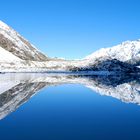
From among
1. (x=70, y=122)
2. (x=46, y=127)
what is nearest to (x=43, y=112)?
(x=70, y=122)

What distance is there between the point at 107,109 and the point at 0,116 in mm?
14476

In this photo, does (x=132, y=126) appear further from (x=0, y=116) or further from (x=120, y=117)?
(x=0, y=116)

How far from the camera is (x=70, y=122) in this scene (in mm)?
33500

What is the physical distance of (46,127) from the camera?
99.4 feet

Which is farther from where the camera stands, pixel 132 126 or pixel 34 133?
pixel 132 126

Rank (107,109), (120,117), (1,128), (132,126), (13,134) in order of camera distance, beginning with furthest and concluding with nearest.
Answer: (107,109) → (120,117) → (132,126) → (1,128) → (13,134)

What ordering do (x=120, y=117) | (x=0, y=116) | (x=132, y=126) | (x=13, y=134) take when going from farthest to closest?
(x=120, y=117) → (x=0, y=116) → (x=132, y=126) → (x=13, y=134)

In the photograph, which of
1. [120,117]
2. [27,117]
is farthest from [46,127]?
[120,117]

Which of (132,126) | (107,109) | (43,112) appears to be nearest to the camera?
(132,126)

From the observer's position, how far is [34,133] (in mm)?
27641

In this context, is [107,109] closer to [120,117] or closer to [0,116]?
[120,117]

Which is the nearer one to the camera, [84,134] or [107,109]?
[84,134]

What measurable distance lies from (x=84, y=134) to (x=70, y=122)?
19.0 ft

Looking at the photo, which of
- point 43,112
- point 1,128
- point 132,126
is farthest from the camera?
point 43,112
